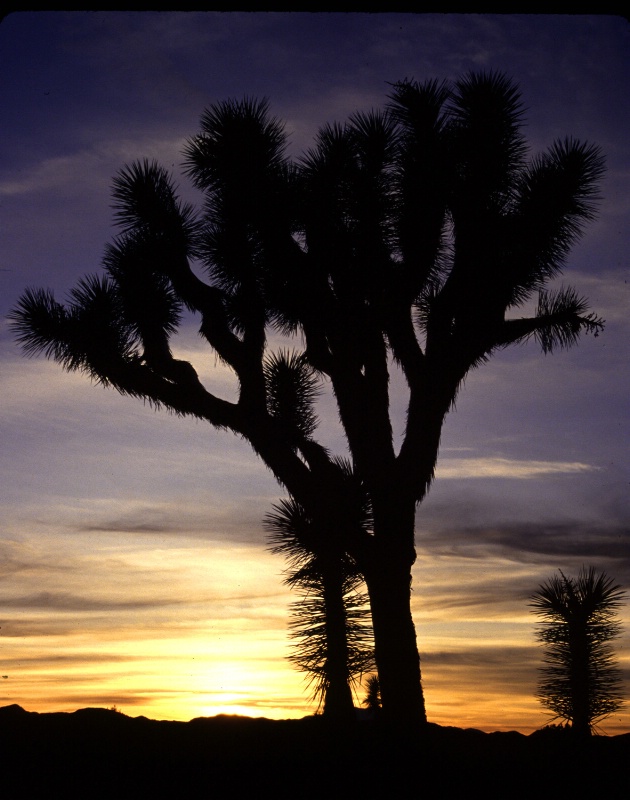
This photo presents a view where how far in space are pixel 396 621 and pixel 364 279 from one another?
11.1 ft

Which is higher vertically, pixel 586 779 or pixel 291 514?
pixel 291 514

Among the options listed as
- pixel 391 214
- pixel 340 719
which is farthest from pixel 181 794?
pixel 391 214

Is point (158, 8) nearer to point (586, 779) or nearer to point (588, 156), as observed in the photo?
point (586, 779)

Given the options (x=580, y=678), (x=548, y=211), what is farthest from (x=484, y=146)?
(x=580, y=678)

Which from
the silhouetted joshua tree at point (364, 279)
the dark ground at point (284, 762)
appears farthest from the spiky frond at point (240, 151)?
the dark ground at point (284, 762)

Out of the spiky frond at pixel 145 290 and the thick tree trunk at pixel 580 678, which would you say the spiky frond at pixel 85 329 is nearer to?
the spiky frond at pixel 145 290

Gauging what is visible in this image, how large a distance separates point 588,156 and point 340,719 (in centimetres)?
644

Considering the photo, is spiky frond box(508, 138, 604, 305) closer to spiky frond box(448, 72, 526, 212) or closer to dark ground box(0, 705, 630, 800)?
spiky frond box(448, 72, 526, 212)

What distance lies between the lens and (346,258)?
26.8 ft

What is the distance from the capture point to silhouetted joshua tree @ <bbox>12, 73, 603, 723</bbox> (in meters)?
7.91

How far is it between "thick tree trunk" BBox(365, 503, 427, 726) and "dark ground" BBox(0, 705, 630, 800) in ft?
0.96

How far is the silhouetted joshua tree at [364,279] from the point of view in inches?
311

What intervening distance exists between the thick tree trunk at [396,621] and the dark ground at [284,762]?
29 cm

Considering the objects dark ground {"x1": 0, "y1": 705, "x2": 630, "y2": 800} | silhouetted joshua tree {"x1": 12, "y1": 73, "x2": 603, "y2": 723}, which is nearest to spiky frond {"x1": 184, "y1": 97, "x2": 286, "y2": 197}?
silhouetted joshua tree {"x1": 12, "y1": 73, "x2": 603, "y2": 723}
